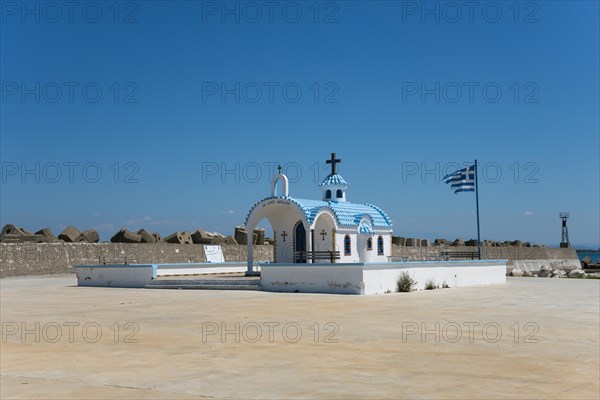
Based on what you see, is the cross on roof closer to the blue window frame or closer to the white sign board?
the blue window frame

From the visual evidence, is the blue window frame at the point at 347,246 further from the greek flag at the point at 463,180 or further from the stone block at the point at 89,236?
the stone block at the point at 89,236

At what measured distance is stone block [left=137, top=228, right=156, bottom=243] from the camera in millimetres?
52088

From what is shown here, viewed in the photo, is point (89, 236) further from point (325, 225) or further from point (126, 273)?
point (325, 225)

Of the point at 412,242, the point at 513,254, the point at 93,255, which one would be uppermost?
the point at 412,242

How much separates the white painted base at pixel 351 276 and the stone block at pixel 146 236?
983 inches

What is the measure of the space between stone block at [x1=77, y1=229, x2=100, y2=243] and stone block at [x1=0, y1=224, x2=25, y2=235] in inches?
161

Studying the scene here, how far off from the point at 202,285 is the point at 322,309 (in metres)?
11.9

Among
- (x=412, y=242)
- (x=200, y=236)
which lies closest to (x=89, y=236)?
(x=200, y=236)

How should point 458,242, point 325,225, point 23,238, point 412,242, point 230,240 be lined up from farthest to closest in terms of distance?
point 458,242 → point 412,242 → point 230,240 → point 23,238 → point 325,225

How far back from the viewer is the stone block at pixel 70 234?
4941 centimetres

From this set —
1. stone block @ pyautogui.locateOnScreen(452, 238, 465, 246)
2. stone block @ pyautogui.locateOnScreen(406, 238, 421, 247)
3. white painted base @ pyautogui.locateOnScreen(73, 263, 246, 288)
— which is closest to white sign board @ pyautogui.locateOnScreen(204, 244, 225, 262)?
white painted base @ pyautogui.locateOnScreen(73, 263, 246, 288)

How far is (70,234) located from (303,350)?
135 ft

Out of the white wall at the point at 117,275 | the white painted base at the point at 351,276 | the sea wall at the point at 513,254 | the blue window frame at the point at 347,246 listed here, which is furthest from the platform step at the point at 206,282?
the sea wall at the point at 513,254

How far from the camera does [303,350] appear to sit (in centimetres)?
1212
